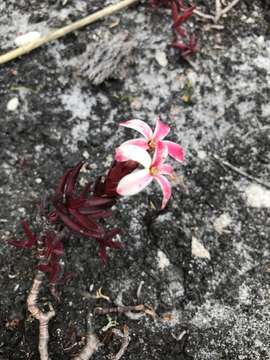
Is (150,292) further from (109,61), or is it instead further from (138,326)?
(109,61)

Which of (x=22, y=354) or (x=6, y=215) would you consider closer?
(x=22, y=354)

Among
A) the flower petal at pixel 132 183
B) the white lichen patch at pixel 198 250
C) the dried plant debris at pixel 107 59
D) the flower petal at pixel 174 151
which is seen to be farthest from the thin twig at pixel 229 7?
the flower petal at pixel 132 183

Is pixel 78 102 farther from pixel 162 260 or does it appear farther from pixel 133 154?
pixel 133 154

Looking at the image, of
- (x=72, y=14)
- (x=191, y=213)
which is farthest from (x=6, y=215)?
(x=72, y=14)

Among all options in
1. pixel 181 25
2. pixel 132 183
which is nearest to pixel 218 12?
pixel 181 25

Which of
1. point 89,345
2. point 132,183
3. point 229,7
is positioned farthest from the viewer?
point 229,7

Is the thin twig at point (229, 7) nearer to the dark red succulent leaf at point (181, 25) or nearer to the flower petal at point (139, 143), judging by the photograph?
the dark red succulent leaf at point (181, 25)
